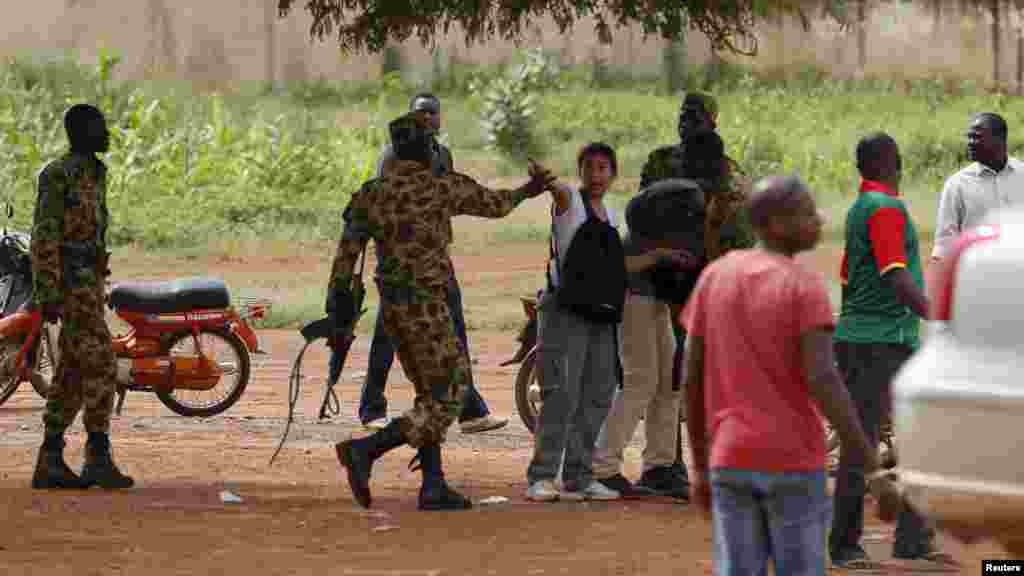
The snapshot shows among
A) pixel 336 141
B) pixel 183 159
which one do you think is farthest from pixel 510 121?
pixel 183 159

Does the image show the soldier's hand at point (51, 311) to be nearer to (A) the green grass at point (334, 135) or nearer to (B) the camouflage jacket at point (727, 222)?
(B) the camouflage jacket at point (727, 222)

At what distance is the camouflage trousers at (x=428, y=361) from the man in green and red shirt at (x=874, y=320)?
2094mm

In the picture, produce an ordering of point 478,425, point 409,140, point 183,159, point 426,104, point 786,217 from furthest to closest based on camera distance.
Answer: point 183,159 → point 478,425 → point 426,104 → point 409,140 → point 786,217

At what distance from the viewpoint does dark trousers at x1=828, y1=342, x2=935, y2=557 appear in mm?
8867

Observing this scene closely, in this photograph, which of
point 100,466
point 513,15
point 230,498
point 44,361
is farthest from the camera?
point 44,361

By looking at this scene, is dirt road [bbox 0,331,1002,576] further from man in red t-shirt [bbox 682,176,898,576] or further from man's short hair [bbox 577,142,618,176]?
man in red t-shirt [bbox 682,176,898,576]

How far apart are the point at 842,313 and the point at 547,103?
116 feet

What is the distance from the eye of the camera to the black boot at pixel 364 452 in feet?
34.3

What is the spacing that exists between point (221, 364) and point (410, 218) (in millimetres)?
4660

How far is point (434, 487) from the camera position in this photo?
10586 millimetres

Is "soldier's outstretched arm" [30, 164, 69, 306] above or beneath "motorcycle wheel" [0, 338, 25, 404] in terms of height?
above

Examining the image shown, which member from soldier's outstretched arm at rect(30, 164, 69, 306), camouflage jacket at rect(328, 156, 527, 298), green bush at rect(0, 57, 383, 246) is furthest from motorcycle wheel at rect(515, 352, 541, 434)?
green bush at rect(0, 57, 383, 246)

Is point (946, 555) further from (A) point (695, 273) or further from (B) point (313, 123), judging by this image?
(B) point (313, 123)

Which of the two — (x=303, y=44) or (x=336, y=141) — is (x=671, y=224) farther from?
(x=303, y=44)
